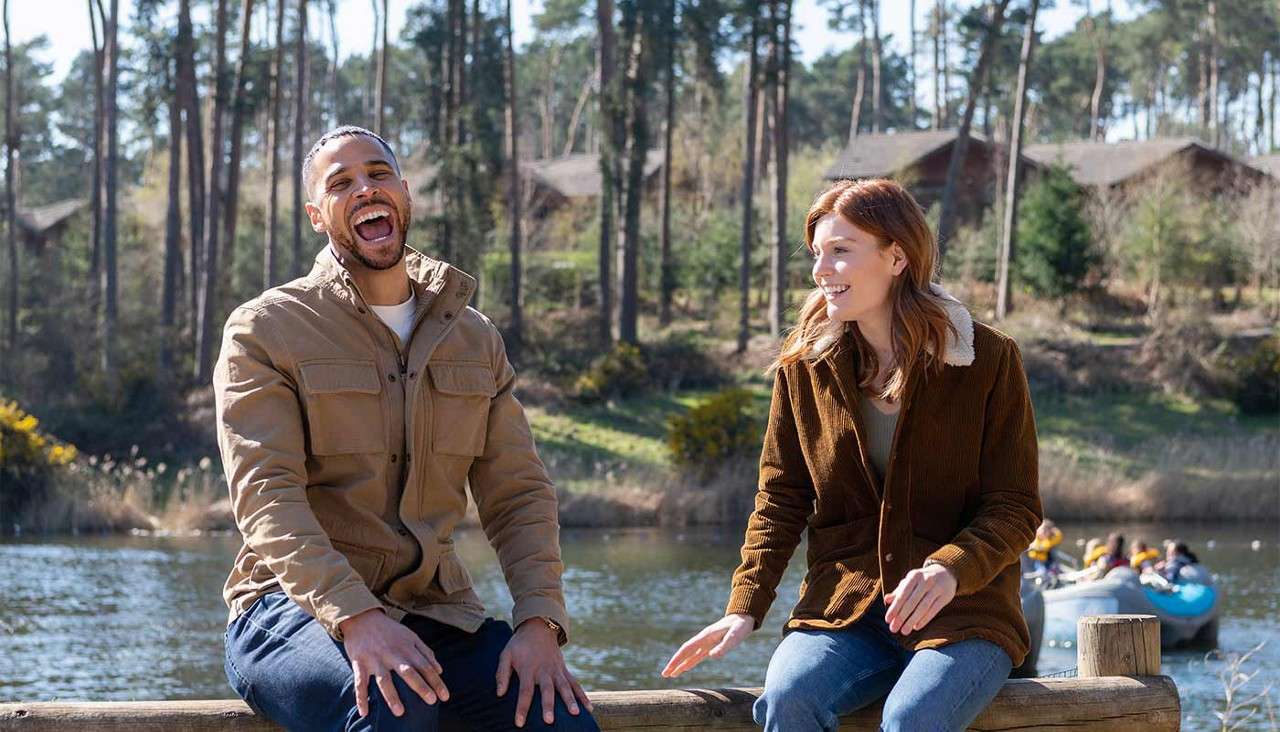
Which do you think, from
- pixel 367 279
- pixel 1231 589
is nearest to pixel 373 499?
pixel 367 279

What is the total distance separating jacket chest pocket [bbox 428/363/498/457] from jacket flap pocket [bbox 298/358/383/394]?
156 millimetres

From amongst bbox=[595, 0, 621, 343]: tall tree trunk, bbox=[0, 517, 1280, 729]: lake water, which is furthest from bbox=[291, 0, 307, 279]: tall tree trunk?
bbox=[0, 517, 1280, 729]: lake water

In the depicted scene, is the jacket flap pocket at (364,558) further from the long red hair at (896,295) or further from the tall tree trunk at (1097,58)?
the tall tree trunk at (1097,58)

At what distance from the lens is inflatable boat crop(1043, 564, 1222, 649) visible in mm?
15352

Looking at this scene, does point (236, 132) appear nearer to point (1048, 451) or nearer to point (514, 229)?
point (514, 229)

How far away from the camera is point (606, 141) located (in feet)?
111

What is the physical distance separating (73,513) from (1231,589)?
15133 mm

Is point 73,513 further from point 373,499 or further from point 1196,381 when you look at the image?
point 373,499

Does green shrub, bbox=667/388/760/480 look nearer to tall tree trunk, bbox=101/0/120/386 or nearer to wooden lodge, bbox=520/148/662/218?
tall tree trunk, bbox=101/0/120/386

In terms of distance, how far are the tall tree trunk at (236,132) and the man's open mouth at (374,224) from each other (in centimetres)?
3012

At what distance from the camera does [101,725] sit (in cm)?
383

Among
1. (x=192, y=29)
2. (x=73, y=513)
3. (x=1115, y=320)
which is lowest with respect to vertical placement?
(x=73, y=513)

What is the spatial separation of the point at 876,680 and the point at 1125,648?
755 mm

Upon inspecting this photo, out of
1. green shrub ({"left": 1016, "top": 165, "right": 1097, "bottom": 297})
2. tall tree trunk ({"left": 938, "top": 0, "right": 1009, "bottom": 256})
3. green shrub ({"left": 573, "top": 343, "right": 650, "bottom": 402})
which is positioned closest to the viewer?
green shrub ({"left": 573, "top": 343, "right": 650, "bottom": 402})
